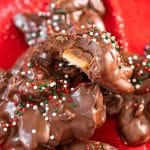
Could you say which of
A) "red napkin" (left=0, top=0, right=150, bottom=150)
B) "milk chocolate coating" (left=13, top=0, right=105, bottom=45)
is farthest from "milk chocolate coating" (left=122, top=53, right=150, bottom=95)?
"milk chocolate coating" (left=13, top=0, right=105, bottom=45)

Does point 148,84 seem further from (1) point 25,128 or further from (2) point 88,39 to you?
(1) point 25,128

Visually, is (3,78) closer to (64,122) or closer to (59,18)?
(64,122)

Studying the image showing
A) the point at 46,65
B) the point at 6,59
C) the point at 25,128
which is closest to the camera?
the point at 25,128

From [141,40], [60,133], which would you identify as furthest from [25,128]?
[141,40]

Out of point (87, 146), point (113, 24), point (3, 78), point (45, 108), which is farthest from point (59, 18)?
point (87, 146)

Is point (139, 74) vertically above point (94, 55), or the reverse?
point (94, 55)

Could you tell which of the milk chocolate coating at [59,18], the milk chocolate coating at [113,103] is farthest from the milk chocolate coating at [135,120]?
the milk chocolate coating at [59,18]

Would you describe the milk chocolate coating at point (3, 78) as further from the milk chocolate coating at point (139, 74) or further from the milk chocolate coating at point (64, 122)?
the milk chocolate coating at point (139, 74)
